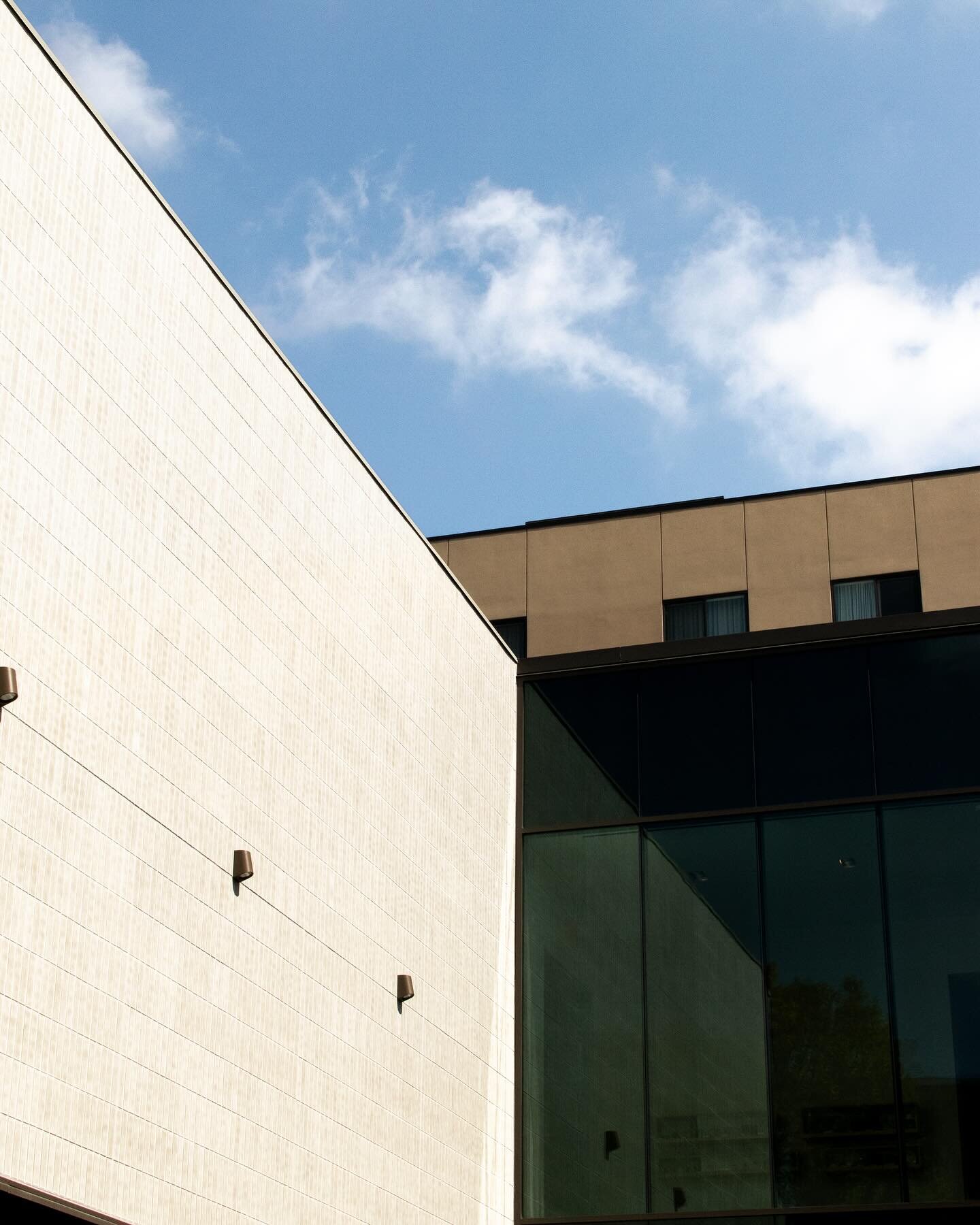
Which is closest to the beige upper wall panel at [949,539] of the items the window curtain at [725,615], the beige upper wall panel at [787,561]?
the beige upper wall panel at [787,561]

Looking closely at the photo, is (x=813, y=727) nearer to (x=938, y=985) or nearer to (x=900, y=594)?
(x=900, y=594)

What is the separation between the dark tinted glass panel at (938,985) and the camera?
1259 centimetres

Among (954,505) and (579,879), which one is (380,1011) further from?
(954,505)

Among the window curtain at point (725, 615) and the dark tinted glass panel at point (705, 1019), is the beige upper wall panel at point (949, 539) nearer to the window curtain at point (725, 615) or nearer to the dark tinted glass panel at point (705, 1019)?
the window curtain at point (725, 615)

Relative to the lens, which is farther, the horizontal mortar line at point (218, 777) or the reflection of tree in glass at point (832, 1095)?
the reflection of tree in glass at point (832, 1095)

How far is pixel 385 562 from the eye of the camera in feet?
40.6

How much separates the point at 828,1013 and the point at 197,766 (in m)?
6.32

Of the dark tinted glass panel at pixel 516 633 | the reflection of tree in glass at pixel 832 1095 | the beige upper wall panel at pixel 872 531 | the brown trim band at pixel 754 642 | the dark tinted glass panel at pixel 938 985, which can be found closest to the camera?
the dark tinted glass panel at pixel 938 985

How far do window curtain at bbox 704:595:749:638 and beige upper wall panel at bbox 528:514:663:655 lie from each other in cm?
46

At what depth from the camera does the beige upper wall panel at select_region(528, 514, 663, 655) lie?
1608 cm

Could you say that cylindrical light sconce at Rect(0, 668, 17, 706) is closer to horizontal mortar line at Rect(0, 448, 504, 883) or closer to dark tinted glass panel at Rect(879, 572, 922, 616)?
horizontal mortar line at Rect(0, 448, 504, 883)

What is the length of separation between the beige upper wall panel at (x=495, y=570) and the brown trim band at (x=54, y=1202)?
9.17 m

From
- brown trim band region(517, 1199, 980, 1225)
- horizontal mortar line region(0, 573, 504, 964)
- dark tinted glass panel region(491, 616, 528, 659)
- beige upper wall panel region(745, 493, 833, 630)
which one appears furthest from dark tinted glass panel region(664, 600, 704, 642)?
brown trim band region(517, 1199, 980, 1225)

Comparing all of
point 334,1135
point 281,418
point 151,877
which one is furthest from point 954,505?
point 151,877
